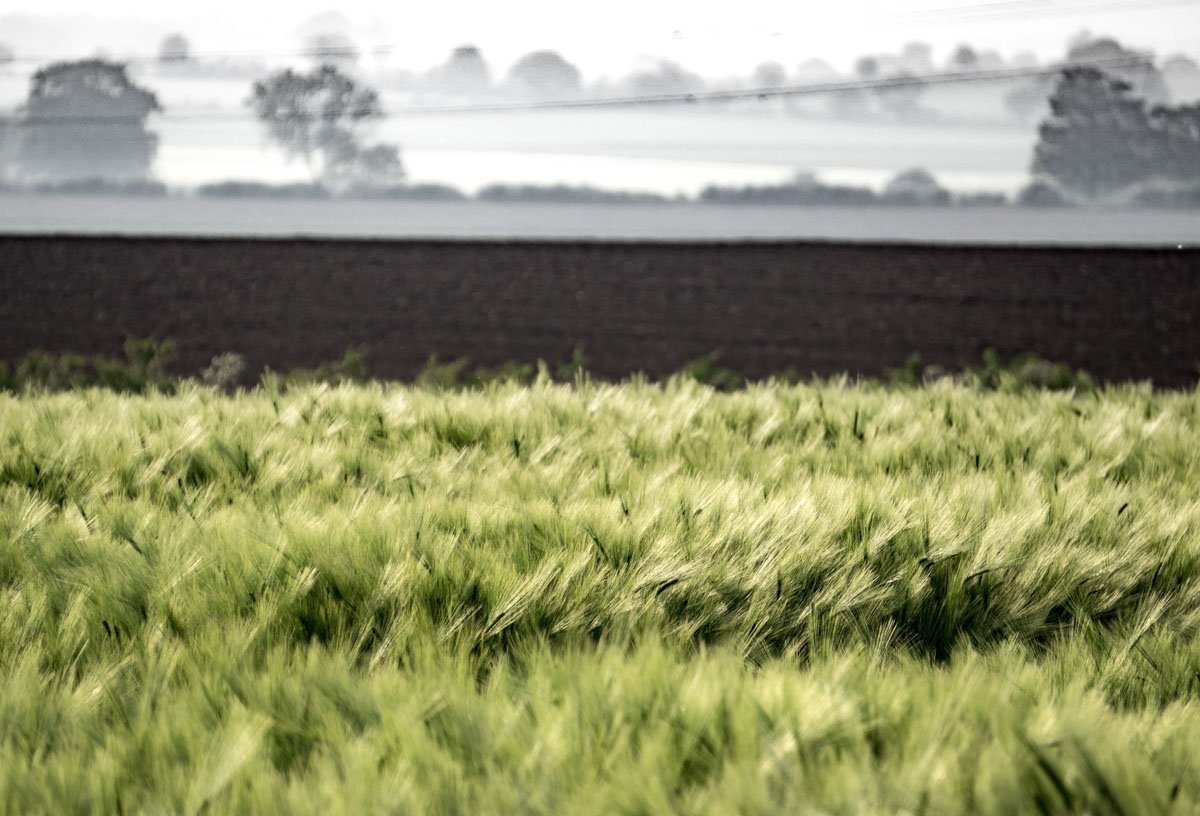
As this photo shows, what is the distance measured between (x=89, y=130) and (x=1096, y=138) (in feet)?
84.5

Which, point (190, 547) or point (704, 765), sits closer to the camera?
point (704, 765)

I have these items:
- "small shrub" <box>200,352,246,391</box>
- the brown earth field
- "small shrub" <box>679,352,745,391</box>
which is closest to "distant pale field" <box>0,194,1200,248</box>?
the brown earth field

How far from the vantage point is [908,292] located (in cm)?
1717

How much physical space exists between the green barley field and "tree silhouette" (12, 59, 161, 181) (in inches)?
1053

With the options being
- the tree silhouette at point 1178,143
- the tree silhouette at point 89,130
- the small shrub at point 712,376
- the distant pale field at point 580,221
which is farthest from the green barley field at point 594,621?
the tree silhouette at point 89,130

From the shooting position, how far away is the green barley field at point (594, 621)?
0.88 m

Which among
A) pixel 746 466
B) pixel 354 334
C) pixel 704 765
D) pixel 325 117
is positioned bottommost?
pixel 354 334

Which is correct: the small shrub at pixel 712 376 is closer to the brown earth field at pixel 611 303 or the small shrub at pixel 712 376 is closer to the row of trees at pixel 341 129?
the brown earth field at pixel 611 303

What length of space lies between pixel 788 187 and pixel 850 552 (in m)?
22.9

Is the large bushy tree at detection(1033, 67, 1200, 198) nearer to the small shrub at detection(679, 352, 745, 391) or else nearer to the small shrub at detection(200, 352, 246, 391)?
the small shrub at detection(679, 352, 745, 391)

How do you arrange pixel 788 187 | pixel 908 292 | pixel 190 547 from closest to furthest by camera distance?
pixel 190 547
pixel 908 292
pixel 788 187

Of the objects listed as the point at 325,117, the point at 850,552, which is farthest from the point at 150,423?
the point at 325,117

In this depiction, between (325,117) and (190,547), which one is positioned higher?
(325,117)

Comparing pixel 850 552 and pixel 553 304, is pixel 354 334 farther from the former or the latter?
pixel 850 552
